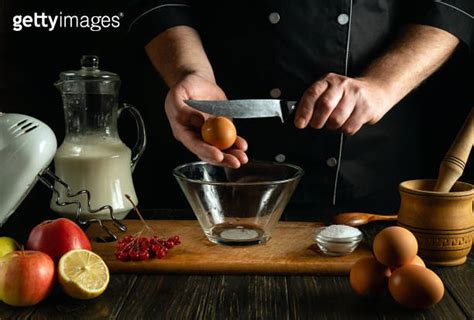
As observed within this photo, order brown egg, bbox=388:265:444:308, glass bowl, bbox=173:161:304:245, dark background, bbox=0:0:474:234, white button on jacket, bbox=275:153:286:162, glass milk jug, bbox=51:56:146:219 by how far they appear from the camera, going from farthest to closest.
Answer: dark background, bbox=0:0:474:234
white button on jacket, bbox=275:153:286:162
glass milk jug, bbox=51:56:146:219
glass bowl, bbox=173:161:304:245
brown egg, bbox=388:265:444:308

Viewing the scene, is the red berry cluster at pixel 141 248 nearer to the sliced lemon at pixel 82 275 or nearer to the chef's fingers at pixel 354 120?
the sliced lemon at pixel 82 275

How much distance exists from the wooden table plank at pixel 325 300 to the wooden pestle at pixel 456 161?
0.29 meters

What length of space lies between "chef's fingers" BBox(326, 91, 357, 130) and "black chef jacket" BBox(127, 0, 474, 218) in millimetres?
359

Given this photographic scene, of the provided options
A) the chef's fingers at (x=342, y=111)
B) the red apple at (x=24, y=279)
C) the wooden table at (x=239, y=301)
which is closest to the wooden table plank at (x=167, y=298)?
the wooden table at (x=239, y=301)

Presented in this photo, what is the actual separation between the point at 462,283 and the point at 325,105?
477mm

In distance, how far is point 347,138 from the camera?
1980 mm

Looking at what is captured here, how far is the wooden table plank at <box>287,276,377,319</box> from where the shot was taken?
113cm

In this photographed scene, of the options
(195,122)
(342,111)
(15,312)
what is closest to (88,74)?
(195,122)

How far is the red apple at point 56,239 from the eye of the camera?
1.31 m

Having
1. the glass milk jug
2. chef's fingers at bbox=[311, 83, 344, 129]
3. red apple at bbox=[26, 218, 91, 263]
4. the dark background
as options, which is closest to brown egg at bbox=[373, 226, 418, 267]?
chef's fingers at bbox=[311, 83, 344, 129]

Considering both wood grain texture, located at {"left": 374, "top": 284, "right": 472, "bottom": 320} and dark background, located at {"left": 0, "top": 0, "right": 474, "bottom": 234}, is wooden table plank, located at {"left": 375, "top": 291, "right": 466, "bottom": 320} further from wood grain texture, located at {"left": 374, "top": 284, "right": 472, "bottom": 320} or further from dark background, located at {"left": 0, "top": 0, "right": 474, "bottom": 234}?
dark background, located at {"left": 0, "top": 0, "right": 474, "bottom": 234}

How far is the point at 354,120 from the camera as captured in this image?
1605mm

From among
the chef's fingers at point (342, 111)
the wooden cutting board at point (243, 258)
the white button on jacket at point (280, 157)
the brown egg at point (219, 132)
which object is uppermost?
the chef's fingers at point (342, 111)

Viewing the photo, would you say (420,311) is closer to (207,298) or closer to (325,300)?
(325,300)
